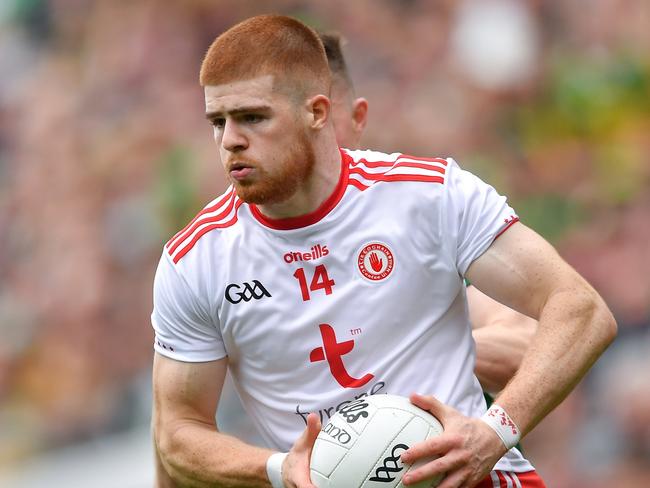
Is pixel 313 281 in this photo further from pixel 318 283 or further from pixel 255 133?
pixel 255 133

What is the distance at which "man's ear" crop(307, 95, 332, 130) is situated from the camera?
463cm

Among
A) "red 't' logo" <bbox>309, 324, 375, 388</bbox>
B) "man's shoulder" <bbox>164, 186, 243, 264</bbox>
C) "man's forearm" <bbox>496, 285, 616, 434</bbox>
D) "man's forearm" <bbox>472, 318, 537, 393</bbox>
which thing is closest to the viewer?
"man's forearm" <bbox>496, 285, 616, 434</bbox>

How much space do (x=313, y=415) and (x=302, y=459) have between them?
6.0 inches

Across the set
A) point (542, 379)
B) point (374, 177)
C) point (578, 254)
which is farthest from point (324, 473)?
point (578, 254)

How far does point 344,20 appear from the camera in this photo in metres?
10.4

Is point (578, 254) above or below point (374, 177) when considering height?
below

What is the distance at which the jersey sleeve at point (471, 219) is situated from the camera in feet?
15.0

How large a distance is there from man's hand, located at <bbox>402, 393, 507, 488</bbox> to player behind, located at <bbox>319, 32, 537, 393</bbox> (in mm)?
1207

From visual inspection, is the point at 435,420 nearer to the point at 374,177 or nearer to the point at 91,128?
the point at 374,177

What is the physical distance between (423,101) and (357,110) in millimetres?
3998

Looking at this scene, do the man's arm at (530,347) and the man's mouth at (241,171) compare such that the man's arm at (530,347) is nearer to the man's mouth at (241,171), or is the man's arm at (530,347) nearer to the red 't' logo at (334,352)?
the red 't' logo at (334,352)

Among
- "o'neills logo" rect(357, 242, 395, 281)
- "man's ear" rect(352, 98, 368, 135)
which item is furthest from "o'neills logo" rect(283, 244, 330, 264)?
"man's ear" rect(352, 98, 368, 135)

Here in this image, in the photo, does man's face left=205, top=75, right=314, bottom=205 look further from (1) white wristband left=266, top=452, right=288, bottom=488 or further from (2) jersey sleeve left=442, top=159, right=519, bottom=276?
(1) white wristband left=266, top=452, right=288, bottom=488

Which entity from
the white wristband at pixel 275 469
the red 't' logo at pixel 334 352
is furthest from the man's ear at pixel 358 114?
the white wristband at pixel 275 469
